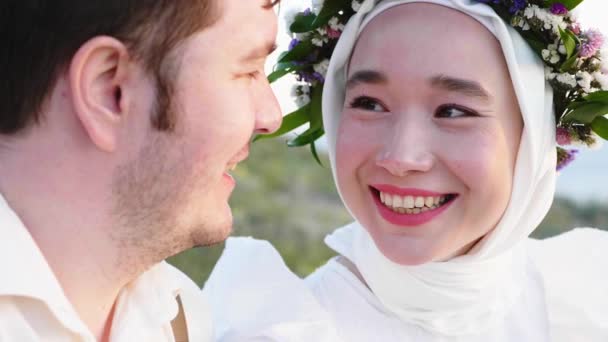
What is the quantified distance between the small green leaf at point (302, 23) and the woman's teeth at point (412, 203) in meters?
Answer: 0.70

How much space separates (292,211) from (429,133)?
5758 millimetres

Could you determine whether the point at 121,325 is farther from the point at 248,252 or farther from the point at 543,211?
the point at 543,211

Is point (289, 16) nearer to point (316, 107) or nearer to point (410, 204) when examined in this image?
point (316, 107)

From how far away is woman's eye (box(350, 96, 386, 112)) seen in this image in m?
2.86

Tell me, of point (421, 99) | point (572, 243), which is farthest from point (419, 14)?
point (572, 243)

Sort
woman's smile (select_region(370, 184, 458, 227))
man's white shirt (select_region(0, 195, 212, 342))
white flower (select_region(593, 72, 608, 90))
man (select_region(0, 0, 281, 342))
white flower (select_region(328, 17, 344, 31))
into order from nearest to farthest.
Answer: man's white shirt (select_region(0, 195, 212, 342)) < man (select_region(0, 0, 281, 342)) < woman's smile (select_region(370, 184, 458, 227)) < white flower (select_region(593, 72, 608, 90)) < white flower (select_region(328, 17, 344, 31))

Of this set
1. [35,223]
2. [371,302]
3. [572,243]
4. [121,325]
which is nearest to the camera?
[35,223]

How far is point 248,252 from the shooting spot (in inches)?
121

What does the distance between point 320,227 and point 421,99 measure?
5.65 meters

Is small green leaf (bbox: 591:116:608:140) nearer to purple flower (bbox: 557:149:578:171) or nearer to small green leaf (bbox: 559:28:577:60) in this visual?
purple flower (bbox: 557:149:578:171)

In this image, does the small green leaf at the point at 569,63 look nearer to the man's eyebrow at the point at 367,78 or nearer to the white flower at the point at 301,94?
the man's eyebrow at the point at 367,78

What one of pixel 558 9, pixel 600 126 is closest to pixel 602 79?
pixel 600 126

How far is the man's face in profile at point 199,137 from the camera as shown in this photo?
2.35 m

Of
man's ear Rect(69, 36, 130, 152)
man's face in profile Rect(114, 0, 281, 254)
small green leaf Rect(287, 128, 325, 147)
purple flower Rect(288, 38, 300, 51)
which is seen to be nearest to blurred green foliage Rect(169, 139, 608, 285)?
small green leaf Rect(287, 128, 325, 147)
